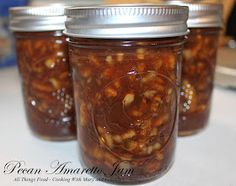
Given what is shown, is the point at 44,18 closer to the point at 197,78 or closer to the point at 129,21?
the point at 129,21

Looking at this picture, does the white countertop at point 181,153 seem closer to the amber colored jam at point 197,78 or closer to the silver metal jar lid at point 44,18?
the amber colored jam at point 197,78

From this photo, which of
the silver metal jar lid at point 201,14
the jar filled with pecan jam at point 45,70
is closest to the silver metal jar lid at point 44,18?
the jar filled with pecan jam at point 45,70

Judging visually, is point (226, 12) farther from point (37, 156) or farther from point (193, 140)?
point (37, 156)

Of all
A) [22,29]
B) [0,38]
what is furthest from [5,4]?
[22,29]

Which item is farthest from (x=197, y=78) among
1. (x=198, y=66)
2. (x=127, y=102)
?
(x=127, y=102)

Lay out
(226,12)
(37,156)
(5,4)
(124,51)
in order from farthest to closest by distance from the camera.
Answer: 1. (5,4)
2. (226,12)
3. (37,156)
4. (124,51)

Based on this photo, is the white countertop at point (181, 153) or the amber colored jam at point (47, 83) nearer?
the white countertop at point (181, 153)

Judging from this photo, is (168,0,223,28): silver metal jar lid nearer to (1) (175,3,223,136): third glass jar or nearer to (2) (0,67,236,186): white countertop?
(1) (175,3,223,136): third glass jar
